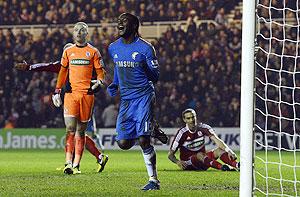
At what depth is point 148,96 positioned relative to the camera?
1007 cm

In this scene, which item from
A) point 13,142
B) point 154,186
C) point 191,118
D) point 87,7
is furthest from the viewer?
point 87,7

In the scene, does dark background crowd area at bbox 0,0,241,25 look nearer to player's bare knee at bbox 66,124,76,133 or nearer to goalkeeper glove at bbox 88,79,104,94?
player's bare knee at bbox 66,124,76,133

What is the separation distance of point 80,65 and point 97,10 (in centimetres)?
1611

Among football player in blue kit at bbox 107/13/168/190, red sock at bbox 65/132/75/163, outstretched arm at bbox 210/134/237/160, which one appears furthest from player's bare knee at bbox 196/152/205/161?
football player in blue kit at bbox 107/13/168/190

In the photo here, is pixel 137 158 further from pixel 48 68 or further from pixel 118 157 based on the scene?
pixel 48 68

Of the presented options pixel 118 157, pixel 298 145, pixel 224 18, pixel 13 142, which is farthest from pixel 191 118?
pixel 224 18

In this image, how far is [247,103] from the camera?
7277mm

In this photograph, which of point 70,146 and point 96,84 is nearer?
point 96,84

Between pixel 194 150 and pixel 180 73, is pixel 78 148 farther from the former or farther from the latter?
pixel 180 73

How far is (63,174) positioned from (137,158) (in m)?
6.02

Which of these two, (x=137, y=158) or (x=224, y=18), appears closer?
(x=137, y=158)

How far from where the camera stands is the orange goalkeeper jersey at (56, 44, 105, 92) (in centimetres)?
1273

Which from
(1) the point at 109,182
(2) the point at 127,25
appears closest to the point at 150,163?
(1) the point at 109,182

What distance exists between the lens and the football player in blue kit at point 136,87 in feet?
32.6
